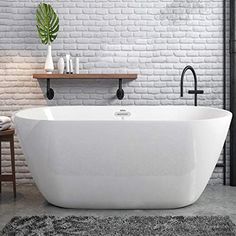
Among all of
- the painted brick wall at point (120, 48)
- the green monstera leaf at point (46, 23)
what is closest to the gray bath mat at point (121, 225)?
the painted brick wall at point (120, 48)

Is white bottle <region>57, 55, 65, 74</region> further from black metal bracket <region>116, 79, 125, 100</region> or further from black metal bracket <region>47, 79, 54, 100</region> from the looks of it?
black metal bracket <region>116, 79, 125, 100</region>

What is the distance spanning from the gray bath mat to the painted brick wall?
1302 millimetres

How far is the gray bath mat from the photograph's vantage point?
2943 mm

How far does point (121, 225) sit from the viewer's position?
10.1ft

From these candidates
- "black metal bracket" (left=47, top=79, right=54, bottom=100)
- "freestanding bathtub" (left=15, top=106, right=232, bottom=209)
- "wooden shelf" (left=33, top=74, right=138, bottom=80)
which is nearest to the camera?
"freestanding bathtub" (left=15, top=106, right=232, bottom=209)

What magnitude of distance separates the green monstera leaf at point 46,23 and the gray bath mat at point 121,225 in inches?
68.8

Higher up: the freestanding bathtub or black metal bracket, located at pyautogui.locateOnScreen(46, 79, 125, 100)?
black metal bracket, located at pyautogui.locateOnScreen(46, 79, 125, 100)

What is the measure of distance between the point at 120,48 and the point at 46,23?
728mm

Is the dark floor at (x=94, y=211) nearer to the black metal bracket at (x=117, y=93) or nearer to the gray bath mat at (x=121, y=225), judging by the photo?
the gray bath mat at (x=121, y=225)

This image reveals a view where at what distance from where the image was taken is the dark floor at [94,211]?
338 centimetres

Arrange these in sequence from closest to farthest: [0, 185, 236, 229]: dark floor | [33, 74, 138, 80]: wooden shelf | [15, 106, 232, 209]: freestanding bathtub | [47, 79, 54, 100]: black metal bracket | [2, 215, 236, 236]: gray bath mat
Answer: [2, 215, 236, 236]: gray bath mat → [15, 106, 232, 209]: freestanding bathtub → [0, 185, 236, 229]: dark floor → [33, 74, 138, 80]: wooden shelf → [47, 79, 54, 100]: black metal bracket

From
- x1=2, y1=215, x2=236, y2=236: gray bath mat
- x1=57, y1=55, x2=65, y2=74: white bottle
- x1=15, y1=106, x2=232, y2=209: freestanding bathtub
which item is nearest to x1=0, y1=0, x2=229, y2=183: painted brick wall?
x1=57, y1=55, x2=65, y2=74: white bottle

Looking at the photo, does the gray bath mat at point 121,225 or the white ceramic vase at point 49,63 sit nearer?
the gray bath mat at point 121,225

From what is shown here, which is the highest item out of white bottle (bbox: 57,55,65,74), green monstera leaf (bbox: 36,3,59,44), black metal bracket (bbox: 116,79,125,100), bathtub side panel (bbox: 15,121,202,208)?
green monstera leaf (bbox: 36,3,59,44)
